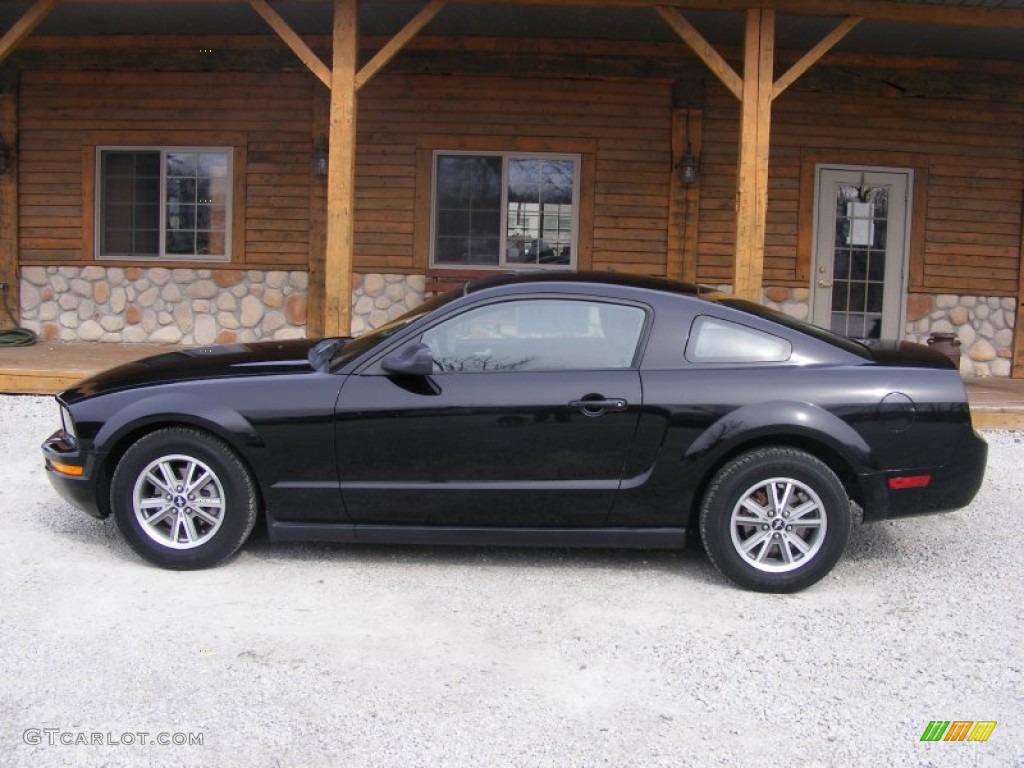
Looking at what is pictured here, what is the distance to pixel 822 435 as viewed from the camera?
4.26 metres

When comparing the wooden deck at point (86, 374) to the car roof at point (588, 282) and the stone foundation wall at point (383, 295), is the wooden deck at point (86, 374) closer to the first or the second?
the stone foundation wall at point (383, 295)

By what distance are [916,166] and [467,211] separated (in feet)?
16.7

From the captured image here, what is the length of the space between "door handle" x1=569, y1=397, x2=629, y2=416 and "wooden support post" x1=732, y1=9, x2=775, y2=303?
3.96 m

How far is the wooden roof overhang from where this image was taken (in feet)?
26.1

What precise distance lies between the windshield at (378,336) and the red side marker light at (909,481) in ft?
7.19

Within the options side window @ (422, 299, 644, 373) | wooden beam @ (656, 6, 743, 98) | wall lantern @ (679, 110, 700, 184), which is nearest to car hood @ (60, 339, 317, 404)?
side window @ (422, 299, 644, 373)

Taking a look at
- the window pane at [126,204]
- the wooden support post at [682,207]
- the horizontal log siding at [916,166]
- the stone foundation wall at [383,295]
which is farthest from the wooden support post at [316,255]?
the horizontal log siding at [916,166]

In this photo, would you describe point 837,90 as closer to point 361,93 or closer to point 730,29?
point 730,29

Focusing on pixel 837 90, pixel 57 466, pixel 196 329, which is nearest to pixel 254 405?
pixel 57 466

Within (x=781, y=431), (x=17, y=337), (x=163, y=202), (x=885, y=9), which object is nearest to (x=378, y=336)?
(x=781, y=431)

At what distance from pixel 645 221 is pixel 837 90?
2.54m

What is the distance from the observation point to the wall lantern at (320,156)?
1077cm

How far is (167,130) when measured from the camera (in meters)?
11.1

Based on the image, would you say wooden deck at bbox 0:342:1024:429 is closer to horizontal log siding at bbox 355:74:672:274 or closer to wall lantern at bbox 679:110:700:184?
horizontal log siding at bbox 355:74:672:274
